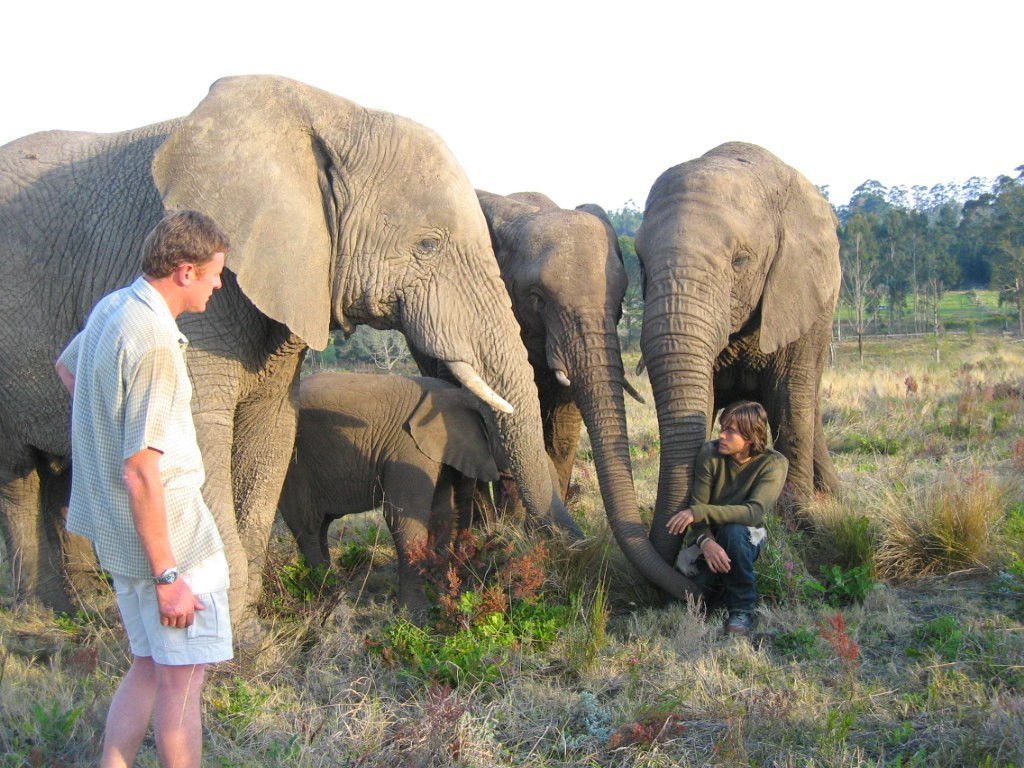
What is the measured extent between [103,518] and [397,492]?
3.44 meters

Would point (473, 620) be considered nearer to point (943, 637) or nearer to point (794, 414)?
point (943, 637)

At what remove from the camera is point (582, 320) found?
21.7 feet

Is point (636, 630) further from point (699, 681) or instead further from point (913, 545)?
point (913, 545)

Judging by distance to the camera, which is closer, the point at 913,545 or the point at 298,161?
the point at 298,161

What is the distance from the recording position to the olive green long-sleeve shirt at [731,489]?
17.9ft

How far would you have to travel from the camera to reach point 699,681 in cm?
445

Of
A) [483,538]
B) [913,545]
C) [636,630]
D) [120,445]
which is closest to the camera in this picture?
[120,445]

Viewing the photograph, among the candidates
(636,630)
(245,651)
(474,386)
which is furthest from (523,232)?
(245,651)

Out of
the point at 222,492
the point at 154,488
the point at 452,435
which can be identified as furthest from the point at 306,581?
the point at 154,488

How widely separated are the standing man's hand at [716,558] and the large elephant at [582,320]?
0.46 meters

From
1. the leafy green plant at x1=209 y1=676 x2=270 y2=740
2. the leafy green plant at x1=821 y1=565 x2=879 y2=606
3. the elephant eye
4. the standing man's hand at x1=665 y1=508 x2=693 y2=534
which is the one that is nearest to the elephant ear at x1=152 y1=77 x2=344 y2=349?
the elephant eye

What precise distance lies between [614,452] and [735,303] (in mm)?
1296

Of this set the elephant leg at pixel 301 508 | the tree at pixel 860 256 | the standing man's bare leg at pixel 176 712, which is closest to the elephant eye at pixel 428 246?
the standing man's bare leg at pixel 176 712

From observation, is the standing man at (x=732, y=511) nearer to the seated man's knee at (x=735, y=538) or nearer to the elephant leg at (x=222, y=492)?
the seated man's knee at (x=735, y=538)
